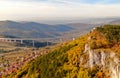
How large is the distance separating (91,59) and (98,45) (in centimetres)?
577

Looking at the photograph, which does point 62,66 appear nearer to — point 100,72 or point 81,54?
point 81,54

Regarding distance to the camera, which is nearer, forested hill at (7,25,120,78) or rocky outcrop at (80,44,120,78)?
rocky outcrop at (80,44,120,78)

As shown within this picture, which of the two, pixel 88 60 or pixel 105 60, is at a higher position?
pixel 105 60

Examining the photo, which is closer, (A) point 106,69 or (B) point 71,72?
(A) point 106,69

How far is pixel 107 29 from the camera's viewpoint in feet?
424

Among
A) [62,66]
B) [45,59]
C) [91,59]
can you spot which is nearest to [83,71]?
[91,59]

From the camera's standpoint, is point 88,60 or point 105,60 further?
point 88,60

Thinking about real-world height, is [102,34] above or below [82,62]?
above

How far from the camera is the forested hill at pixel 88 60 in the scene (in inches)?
4149

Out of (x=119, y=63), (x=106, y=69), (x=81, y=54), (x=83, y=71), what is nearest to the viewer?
(x=119, y=63)

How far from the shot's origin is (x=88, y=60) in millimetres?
116438

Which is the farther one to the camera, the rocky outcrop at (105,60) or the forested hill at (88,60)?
the forested hill at (88,60)

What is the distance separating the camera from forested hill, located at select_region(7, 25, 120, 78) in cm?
10538

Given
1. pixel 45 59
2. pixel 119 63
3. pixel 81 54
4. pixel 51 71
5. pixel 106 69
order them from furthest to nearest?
pixel 45 59, pixel 51 71, pixel 81 54, pixel 106 69, pixel 119 63
